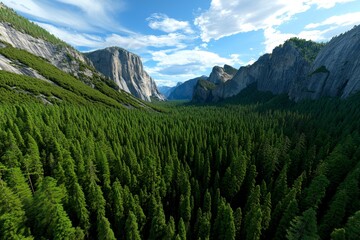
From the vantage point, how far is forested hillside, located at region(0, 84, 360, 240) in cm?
3916

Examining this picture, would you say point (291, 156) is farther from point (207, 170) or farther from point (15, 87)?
Answer: point (15, 87)

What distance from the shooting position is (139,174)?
222ft

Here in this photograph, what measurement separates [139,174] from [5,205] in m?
35.2

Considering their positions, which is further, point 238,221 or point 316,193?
point 316,193

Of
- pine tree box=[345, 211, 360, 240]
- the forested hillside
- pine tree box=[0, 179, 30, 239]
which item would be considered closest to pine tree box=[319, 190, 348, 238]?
the forested hillside

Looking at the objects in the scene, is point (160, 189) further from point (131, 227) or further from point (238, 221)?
point (238, 221)

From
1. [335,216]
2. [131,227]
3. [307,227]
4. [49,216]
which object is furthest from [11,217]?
[335,216]

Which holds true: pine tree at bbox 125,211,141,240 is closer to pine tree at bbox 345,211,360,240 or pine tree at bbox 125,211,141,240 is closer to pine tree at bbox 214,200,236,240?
pine tree at bbox 214,200,236,240

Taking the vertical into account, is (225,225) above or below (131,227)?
above

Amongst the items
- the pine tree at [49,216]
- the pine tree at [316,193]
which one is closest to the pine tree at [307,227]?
the pine tree at [316,193]

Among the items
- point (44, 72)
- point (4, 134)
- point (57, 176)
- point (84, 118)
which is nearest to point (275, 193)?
point (57, 176)

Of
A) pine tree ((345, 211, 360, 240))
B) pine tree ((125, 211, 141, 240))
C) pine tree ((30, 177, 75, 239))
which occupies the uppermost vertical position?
pine tree ((345, 211, 360, 240))

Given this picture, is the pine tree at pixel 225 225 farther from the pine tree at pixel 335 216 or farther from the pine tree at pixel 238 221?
the pine tree at pixel 335 216

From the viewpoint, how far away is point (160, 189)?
6469cm
